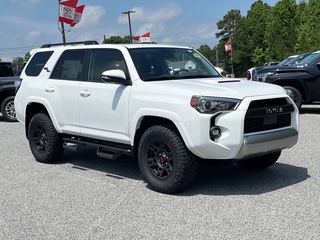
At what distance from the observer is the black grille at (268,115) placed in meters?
5.37

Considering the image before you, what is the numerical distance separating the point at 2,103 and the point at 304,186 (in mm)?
10092

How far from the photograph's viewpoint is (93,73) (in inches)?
265

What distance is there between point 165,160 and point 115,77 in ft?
4.07

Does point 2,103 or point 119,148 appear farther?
point 2,103

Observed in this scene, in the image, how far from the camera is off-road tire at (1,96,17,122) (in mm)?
13555

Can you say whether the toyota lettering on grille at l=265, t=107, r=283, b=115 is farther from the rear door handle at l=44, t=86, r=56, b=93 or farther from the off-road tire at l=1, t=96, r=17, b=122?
the off-road tire at l=1, t=96, r=17, b=122

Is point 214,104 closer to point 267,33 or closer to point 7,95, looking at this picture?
point 7,95

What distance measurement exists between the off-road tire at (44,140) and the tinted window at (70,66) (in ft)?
2.47

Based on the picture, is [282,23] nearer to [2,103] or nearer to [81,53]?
[2,103]

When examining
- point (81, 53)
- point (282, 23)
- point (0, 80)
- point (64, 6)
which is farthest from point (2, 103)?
point (282, 23)

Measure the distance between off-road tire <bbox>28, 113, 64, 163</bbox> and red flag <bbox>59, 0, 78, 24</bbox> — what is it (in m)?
10.5

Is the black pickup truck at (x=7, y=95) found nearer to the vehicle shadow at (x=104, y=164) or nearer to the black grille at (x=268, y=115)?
the vehicle shadow at (x=104, y=164)

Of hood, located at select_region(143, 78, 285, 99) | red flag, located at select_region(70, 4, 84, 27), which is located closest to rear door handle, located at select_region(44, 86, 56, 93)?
hood, located at select_region(143, 78, 285, 99)

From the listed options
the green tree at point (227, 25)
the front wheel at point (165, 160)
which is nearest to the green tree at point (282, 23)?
the green tree at point (227, 25)
